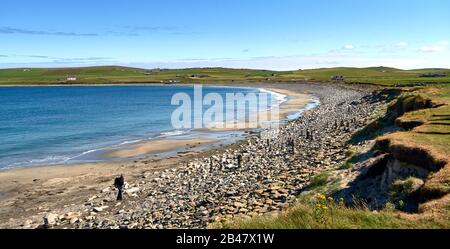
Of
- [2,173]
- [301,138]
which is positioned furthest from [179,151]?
[2,173]

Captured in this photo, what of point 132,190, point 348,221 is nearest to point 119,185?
point 132,190

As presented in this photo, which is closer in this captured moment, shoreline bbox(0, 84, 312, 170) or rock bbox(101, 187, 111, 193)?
rock bbox(101, 187, 111, 193)

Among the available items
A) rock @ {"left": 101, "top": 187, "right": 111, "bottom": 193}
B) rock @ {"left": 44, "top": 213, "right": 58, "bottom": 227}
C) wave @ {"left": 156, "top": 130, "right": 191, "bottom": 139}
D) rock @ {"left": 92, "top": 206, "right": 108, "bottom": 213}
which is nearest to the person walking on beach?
rock @ {"left": 92, "top": 206, "right": 108, "bottom": 213}

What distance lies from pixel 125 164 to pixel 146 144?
10759 mm

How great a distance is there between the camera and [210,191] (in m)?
21.7

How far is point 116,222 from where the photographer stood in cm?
1819

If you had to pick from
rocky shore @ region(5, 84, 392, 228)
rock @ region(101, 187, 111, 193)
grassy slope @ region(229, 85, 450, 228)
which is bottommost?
rock @ region(101, 187, 111, 193)

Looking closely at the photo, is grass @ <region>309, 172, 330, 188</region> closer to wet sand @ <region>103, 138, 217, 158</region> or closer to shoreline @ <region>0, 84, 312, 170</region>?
shoreline @ <region>0, 84, 312, 170</region>

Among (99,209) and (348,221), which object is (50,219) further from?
(348,221)

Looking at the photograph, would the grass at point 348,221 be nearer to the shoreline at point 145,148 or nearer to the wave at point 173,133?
the shoreline at point 145,148

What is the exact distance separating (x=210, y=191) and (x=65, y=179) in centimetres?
1296

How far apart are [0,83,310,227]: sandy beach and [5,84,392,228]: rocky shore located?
5.20 ft

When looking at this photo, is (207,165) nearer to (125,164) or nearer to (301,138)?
(125,164)

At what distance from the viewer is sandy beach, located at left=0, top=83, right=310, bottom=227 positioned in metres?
22.5
